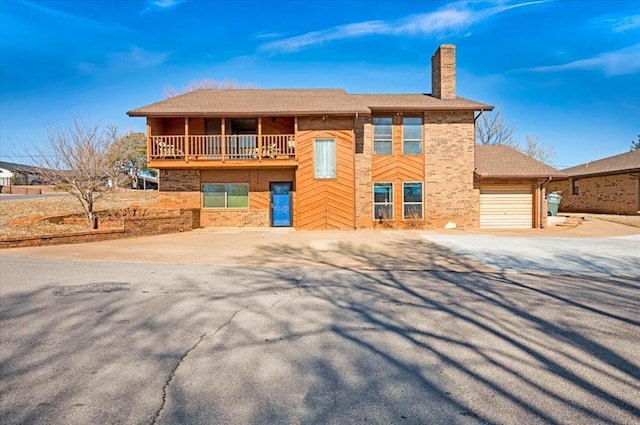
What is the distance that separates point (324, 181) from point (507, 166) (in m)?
9.03

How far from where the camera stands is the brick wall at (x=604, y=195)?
23.5 meters

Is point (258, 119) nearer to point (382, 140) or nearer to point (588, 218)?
point (382, 140)

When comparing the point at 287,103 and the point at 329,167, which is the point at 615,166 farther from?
the point at 287,103

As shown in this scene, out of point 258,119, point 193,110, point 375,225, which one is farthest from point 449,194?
point 193,110

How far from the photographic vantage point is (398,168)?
1902 cm

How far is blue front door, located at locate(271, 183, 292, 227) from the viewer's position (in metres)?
18.9

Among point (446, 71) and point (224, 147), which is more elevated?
point (446, 71)

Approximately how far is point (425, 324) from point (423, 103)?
16210 millimetres

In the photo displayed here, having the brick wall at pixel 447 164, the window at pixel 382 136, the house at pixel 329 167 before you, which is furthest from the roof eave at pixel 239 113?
the brick wall at pixel 447 164

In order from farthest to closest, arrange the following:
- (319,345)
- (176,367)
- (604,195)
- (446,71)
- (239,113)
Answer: (604,195)
(446,71)
(239,113)
(319,345)
(176,367)

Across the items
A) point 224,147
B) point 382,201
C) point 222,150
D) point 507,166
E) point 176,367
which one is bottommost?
point 176,367

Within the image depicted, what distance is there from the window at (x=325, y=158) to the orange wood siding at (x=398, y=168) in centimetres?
208

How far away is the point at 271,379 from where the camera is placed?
3.28 meters

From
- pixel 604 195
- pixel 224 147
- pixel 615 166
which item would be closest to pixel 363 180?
pixel 224 147
